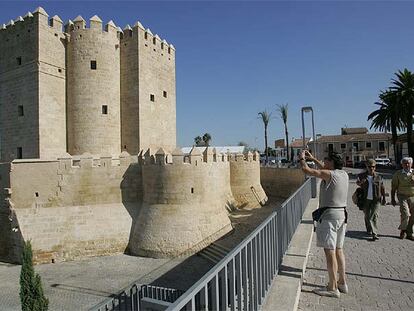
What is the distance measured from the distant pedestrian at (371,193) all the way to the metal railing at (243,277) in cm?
306

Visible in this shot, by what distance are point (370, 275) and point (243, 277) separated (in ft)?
7.91

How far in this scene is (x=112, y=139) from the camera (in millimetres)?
19781

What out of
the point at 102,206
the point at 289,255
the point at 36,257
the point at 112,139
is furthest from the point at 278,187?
the point at 289,255

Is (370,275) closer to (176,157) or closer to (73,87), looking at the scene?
(176,157)

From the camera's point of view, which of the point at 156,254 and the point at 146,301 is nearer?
the point at 146,301

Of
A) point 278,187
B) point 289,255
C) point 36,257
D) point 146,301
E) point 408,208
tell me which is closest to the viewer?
point 289,255

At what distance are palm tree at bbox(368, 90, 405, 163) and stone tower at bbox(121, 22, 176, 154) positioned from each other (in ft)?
66.3

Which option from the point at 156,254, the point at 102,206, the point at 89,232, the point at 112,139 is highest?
the point at 112,139

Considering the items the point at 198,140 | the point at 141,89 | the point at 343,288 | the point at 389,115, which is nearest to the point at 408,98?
the point at 389,115

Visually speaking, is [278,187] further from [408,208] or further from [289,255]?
[289,255]

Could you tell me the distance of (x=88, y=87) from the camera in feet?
63.0

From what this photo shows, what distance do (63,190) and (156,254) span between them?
5.22m

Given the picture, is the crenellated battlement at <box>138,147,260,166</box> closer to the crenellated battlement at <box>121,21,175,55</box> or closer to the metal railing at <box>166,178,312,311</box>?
the crenellated battlement at <box>121,21,175,55</box>

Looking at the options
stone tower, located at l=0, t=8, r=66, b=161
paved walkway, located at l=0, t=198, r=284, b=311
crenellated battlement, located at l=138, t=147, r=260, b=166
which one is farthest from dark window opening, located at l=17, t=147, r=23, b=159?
crenellated battlement, located at l=138, t=147, r=260, b=166
